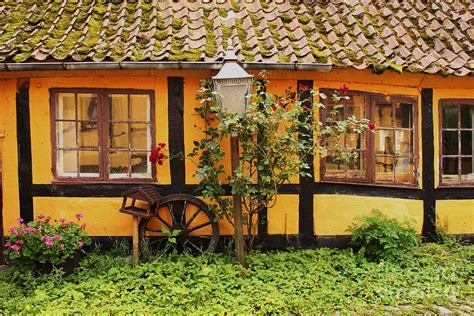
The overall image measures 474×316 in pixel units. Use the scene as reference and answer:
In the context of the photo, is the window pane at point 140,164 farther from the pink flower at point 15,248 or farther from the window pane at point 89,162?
the pink flower at point 15,248

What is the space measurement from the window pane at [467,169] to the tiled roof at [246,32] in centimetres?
170

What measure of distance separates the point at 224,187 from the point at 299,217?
1160 millimetres

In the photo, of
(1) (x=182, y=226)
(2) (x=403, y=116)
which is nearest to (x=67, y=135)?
(1) (x=182, y=226)

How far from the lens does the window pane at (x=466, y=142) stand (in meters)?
7.76

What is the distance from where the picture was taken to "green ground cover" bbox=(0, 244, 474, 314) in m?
5.21

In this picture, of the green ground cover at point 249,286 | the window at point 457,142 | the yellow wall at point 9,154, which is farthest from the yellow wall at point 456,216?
the yellow wall at point 9,154

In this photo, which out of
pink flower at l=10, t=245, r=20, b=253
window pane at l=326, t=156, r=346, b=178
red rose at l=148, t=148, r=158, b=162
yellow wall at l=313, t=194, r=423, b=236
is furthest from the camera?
window pane at l=326, t=156, r=346, b=178

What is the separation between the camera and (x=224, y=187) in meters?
6.86

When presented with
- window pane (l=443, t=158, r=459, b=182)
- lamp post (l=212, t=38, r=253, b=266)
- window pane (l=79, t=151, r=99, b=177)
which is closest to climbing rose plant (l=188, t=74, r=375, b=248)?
lamp post (l=212, t=38, r=253, b=266)

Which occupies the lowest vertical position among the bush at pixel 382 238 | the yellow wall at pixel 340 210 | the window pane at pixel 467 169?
the bush at pixel 382 238

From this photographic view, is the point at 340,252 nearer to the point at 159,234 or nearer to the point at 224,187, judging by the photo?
the point at 224,187

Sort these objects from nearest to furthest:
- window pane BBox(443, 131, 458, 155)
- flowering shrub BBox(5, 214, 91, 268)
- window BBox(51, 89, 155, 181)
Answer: flowering shrub BBox(5, 214, 91, 268)
window BBox(51, 89, 155, 181)
window pane BBox(443, 131, 458, 155)

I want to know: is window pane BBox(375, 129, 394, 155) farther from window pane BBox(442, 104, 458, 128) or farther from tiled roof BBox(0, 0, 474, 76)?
tiled roof BBox(0, 0, 474, 76)

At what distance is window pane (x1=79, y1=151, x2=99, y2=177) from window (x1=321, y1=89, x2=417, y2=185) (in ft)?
10.6
